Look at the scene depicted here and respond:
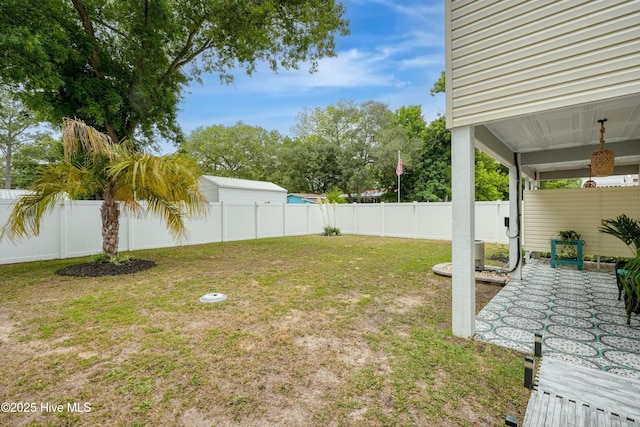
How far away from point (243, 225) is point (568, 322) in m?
9.61

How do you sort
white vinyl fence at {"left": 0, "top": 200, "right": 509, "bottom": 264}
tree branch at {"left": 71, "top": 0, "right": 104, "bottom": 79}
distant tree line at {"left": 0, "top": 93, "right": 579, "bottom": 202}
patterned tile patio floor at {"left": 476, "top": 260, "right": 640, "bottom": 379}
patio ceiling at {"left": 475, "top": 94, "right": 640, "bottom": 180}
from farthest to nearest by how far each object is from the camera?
1. distant tree line at {"left": 0, "top": 93, "right": 579, "bottom": 202}
2. tree branch at {"left": 71, "top": 0, "right": 104, "bottom": 79}
3. white vinyl fence at {"left": 0, "top": 200, "right": 509, "bottom": 264}
4. patio ceiling at {"left": 475, "top": 94, "right": 640, "bottom": 180}
5. patterned tile patio floor at {"left": 476, "top": 260, "right": 640, "bottom": 379}

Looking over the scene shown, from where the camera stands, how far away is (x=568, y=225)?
6.16 m

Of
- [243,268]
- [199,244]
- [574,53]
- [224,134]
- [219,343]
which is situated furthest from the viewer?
[224,134]

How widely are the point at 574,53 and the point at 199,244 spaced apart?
9784 millimetres

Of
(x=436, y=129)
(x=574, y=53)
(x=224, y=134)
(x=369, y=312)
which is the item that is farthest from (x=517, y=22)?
(x=224, y=134)

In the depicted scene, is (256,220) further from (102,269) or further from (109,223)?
(102,269)

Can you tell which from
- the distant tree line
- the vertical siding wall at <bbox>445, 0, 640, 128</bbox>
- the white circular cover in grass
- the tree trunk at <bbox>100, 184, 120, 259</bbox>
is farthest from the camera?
the distant tree line

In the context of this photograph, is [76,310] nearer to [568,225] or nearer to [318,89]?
[568,225]

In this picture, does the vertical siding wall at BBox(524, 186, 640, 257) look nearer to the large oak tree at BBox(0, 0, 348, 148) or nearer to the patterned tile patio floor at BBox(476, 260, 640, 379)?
the patterned tile patio floor at BBox(476, 260, 640, 379)

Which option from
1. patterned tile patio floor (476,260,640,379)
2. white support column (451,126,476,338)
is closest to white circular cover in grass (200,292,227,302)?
white support column (451,126,476,338)

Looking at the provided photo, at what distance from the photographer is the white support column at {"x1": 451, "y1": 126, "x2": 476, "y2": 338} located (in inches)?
110

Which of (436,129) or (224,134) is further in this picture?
(224,134)

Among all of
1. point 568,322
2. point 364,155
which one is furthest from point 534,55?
point 364,155

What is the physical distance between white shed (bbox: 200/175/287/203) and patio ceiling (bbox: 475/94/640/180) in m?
12.2
